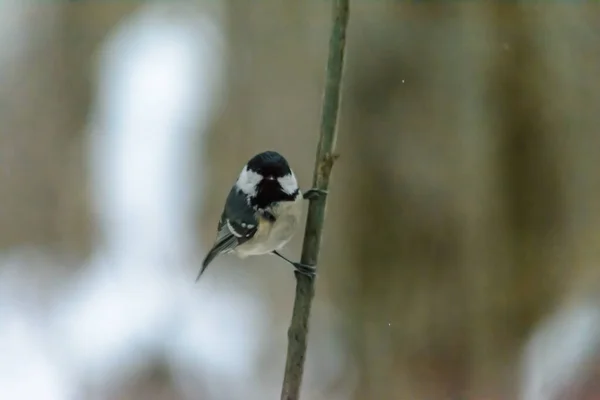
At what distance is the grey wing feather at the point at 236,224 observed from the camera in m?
0.77

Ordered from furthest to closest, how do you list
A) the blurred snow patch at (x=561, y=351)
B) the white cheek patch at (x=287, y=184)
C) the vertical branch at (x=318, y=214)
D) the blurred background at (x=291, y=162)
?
1. the blurred background at (x=291, y=162)
2. the blurred snow patch at (x=561, y=351)
3. the white cheek patch at (x=287, y=184)
4. the vertical branch at (x=318, y=214)

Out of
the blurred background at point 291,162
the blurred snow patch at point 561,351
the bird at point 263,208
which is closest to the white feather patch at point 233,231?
the bird at point 263,208

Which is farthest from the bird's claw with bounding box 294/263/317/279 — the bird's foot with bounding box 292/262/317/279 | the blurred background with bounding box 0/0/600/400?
the blurred background with bounding box 0/0/600/400

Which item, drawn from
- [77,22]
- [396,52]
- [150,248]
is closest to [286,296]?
[150,248]

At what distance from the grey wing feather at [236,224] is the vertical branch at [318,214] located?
0.57ft

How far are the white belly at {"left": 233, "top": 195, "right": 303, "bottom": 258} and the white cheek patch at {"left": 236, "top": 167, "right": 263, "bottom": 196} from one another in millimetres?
40

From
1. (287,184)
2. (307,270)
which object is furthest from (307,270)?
(287,184)

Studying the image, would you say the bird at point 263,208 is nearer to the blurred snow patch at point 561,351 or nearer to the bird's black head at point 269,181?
the bird's black head at point 269,181

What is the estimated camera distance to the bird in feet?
2.41

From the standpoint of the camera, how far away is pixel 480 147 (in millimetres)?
1271

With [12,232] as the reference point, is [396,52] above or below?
above

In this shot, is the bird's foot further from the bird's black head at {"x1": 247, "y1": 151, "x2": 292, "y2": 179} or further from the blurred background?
the blurred background

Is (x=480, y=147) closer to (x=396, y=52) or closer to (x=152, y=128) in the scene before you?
(x=396, y=52)

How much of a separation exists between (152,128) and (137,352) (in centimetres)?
47
